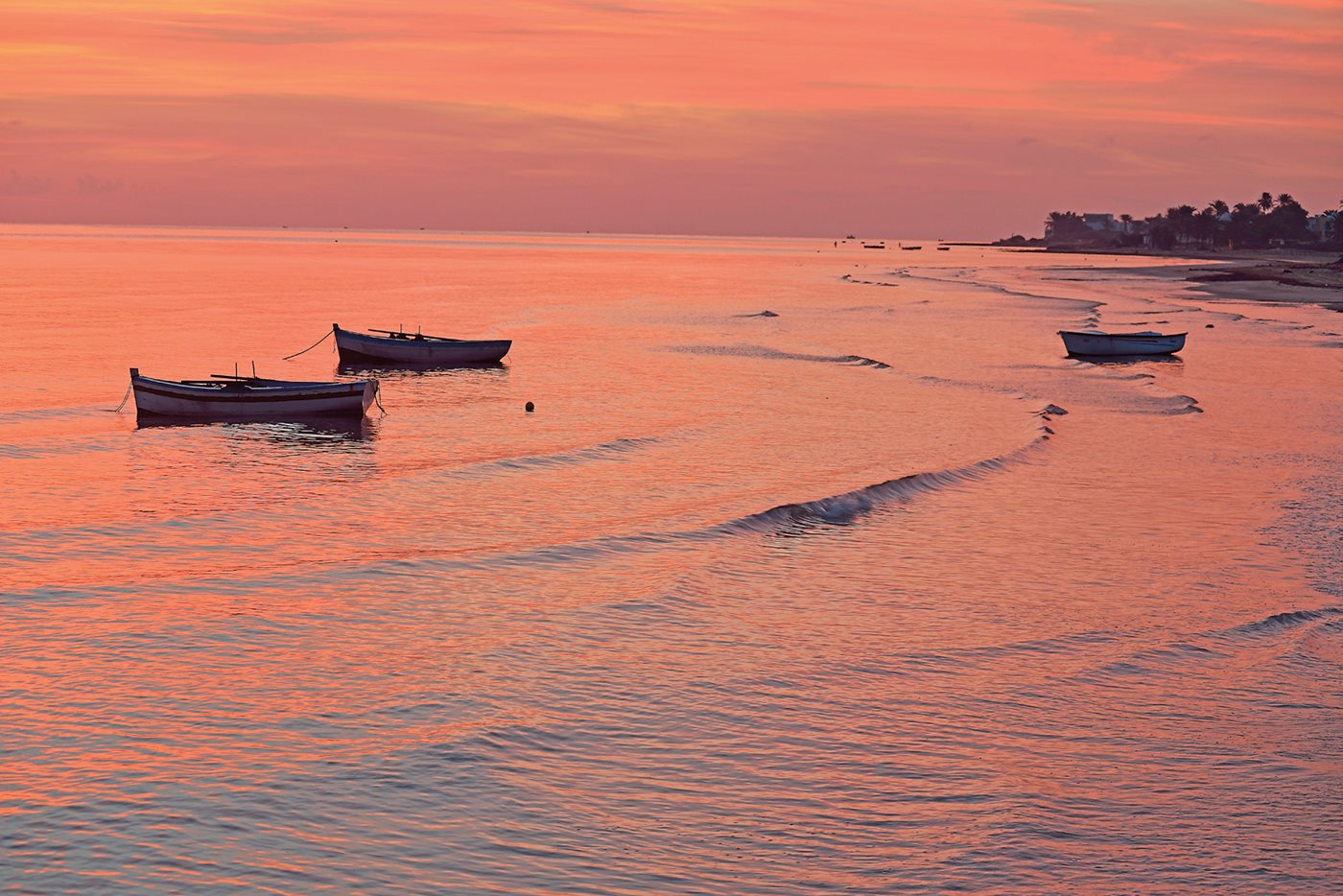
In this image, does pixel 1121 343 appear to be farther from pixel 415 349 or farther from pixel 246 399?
pixel 246 399

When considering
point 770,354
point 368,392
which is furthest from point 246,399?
point 770,354

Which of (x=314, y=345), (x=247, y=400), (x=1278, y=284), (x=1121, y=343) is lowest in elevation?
(x=247, y=400)

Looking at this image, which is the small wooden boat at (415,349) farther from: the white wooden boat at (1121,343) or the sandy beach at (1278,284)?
the sandy beach at (1278,284)

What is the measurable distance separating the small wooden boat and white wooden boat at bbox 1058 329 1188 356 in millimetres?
29130

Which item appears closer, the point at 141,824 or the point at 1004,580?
the point at 141,824

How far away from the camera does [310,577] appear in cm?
2234

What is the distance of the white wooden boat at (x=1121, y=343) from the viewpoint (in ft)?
211

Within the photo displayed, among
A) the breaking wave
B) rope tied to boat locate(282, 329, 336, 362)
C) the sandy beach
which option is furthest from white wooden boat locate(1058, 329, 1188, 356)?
the sandy beach

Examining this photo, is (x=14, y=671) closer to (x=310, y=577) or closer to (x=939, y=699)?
(x=310, y=577)

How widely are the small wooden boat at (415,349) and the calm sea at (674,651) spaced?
46.6 feet

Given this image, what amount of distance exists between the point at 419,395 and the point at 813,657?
35619mm

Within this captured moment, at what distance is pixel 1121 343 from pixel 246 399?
44.6 meters

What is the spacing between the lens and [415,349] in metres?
58.9

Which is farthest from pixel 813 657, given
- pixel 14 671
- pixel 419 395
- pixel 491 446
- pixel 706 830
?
pixel 419 395
